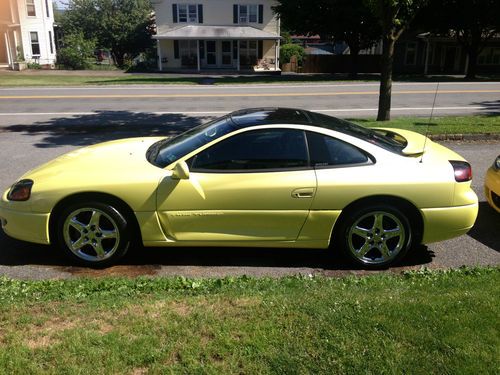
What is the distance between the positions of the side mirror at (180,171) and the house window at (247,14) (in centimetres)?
3976

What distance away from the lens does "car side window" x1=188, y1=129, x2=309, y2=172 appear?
183 inches

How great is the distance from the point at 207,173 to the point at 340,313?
1.83m

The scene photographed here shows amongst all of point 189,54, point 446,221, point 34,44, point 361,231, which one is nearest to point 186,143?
point 361,231

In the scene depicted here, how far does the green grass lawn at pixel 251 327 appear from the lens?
295 cm

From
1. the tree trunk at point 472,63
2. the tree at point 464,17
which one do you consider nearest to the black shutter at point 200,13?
the tree at point 464,17

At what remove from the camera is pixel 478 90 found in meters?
21.4

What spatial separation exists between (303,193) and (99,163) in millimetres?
2014

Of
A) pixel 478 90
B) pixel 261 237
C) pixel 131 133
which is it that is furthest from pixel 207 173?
pixel 478 90

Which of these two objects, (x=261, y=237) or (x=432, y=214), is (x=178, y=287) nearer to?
(x=261, y=237)

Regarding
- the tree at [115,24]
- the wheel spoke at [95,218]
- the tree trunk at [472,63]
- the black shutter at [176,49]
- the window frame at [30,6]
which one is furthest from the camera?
the tree at [115,24]

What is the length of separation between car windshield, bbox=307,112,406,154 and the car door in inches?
16.1

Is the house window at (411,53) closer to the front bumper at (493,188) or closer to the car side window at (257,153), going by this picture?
the front bumper at (493,188)

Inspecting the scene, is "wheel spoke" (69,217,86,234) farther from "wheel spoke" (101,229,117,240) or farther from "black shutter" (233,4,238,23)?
"black shutter" (233,4,238,23)

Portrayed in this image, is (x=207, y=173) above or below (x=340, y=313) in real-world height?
above
